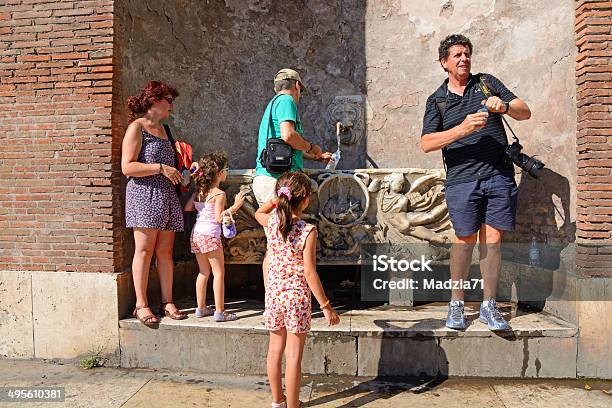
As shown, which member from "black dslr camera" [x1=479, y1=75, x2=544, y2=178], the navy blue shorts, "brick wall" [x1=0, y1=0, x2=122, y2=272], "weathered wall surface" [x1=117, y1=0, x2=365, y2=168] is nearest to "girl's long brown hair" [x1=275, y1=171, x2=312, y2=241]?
the navy blue shorts

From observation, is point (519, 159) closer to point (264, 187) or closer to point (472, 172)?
point (472, 172)

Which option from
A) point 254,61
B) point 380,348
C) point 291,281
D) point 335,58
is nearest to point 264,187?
point 291,281

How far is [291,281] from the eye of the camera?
10.5 ft

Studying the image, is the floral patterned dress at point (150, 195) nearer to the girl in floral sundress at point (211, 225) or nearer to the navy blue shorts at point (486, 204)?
the girl in floral sundress at point (211, 225)

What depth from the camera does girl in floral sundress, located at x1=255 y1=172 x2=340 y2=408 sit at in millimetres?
3154

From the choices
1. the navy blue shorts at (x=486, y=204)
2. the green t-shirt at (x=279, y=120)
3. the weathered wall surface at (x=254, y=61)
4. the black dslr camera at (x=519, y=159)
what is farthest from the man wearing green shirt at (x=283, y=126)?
the weathered wall surface at (x=254, y=61)

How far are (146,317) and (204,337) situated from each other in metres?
0.56

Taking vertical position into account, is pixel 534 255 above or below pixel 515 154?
below

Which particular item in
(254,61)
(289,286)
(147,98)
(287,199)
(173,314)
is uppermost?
(254,61)

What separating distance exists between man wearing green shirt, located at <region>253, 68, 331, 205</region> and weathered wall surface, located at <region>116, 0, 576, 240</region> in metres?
2.04

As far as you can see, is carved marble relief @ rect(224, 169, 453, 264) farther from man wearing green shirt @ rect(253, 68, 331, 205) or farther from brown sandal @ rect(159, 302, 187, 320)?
brown sandal @ rect(159, 302, 187, 320)

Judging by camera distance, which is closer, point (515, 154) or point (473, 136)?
point (515, 154)

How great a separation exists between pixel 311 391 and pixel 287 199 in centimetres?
162

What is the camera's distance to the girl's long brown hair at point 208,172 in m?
4.45
